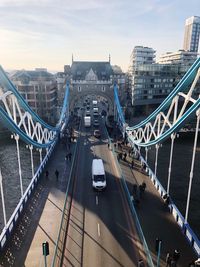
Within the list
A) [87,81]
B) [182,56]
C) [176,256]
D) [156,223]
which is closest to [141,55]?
[182,56]

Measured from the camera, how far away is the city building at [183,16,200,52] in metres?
175

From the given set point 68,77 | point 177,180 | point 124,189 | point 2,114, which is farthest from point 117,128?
point 2,114

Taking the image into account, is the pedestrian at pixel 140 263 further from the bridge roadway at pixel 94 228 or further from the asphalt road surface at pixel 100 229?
the bridge roadway at pixel 94 228

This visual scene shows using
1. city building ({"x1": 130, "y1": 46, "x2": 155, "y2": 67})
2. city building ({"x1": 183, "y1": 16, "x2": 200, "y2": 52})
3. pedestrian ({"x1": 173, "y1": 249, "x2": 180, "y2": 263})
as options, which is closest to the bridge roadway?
pedestrian ({"x1": 173, "y1": 249, "x2": 180, "y2": 263})

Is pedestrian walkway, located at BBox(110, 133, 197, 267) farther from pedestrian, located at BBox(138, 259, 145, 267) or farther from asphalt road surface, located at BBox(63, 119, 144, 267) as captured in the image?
pedestrian, located at BBox(138, 259, 145, 267)

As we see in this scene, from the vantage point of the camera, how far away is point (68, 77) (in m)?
86.6

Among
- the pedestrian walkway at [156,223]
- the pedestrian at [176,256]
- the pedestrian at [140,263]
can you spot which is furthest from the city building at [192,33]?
the pedestrian at [140,263]

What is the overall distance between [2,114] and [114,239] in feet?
55.7

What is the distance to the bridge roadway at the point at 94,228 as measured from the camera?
870 inches

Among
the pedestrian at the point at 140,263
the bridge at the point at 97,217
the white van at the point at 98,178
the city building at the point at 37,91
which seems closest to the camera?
the pedestrian at the point at 140,263

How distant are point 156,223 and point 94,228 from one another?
6791 mm

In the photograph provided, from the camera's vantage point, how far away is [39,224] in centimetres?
2692

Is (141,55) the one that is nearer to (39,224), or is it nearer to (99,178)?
(99,178)

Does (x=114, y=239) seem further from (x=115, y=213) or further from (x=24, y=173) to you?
(x=24, y=173)
